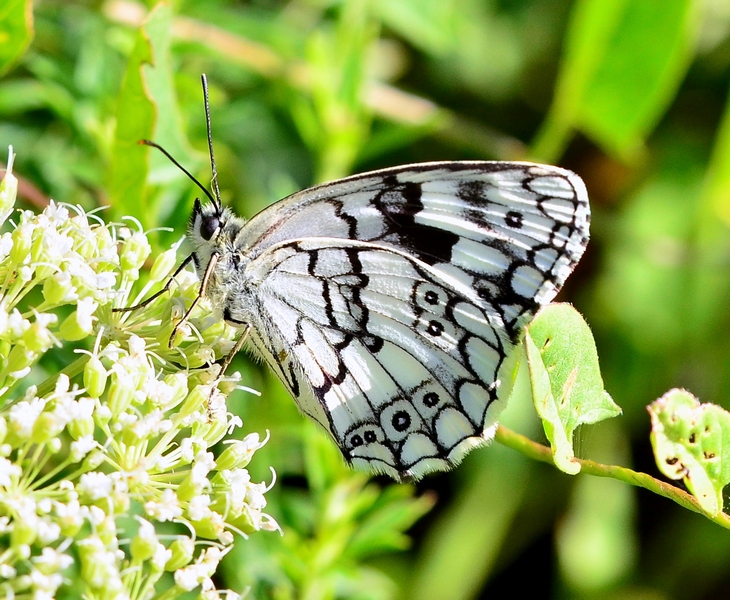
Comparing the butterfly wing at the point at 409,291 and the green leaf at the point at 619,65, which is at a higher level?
the green leaf at the point at 619,65

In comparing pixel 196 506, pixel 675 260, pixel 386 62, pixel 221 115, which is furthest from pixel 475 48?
pixel 196 506

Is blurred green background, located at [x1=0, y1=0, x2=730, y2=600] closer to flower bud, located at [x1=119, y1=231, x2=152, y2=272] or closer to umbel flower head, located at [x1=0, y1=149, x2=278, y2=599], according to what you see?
flower bud, located at [x1=119, y1=231, x2=152, y2=272]

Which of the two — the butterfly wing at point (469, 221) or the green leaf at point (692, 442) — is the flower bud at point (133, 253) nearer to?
the butterfly wing at point (469, 221)

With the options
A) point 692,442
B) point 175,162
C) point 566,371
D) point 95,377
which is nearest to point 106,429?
point 95,377

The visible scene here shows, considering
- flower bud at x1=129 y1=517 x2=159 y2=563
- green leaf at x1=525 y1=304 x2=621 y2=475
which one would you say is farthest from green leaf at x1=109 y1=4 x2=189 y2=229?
green leaf at x1=525 y1=304 x2=621 y2=475

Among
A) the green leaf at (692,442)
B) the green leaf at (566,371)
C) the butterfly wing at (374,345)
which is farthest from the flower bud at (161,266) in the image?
the green leaf at (692,442)

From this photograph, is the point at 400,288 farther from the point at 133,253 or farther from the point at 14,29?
the point at 14,29
